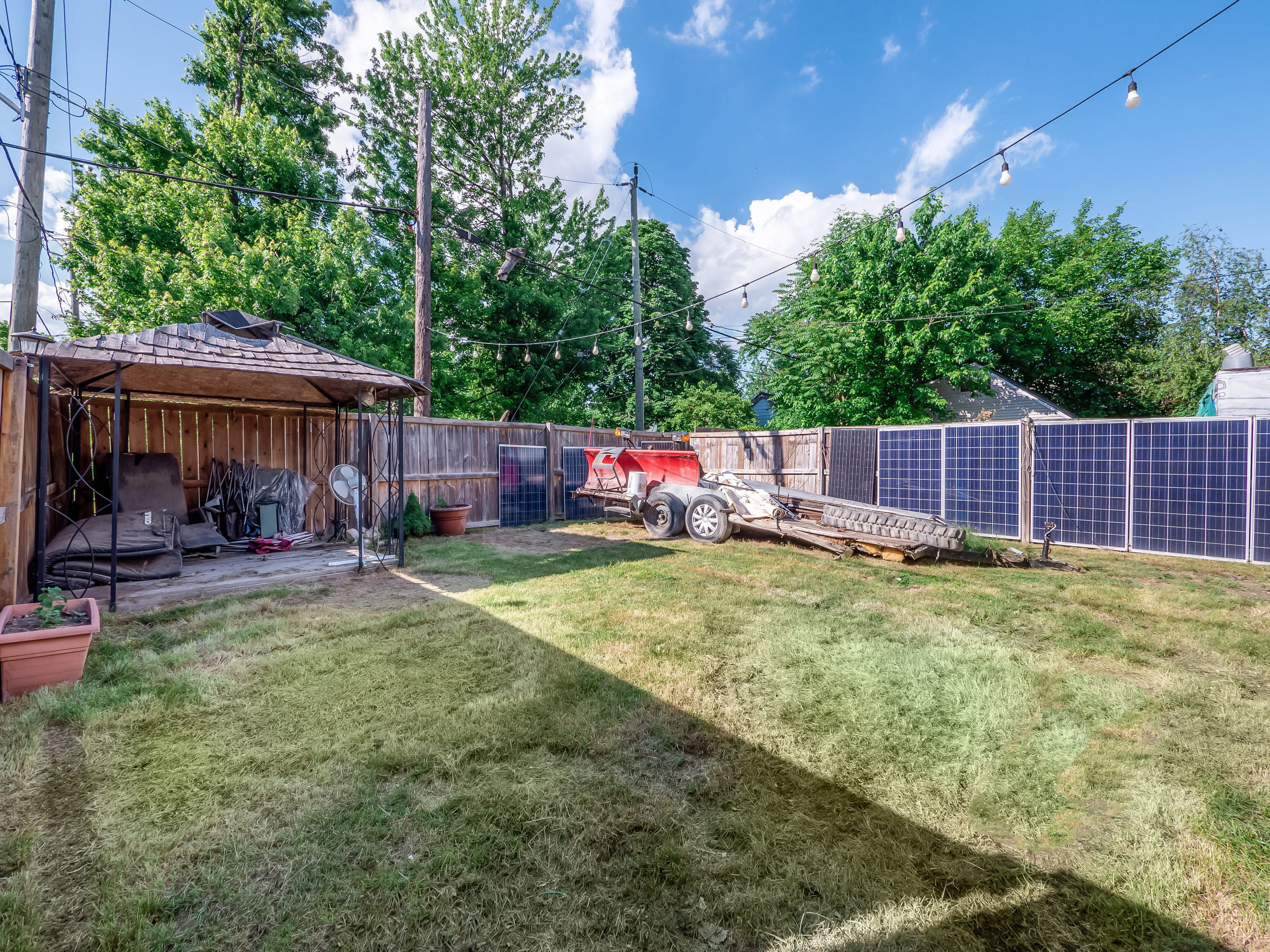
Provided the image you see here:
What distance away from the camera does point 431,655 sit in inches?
136

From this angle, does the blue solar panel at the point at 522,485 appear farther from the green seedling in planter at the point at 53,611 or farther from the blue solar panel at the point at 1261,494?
the blue solar panel at the point at 1261,494

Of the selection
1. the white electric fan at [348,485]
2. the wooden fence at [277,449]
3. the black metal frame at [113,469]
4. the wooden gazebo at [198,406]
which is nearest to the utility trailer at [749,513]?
the wooden fence at [277,449]

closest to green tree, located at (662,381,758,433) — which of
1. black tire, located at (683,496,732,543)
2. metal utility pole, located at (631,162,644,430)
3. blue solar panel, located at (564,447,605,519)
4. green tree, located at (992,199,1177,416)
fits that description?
metal utility pole, located at (631,162,644,430)

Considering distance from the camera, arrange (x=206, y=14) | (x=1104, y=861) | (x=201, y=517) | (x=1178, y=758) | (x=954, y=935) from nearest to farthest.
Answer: (x=954, y=935), (x=1104, y=861), (x=1178, y=758), (x=201, y=517), (x=206, y=14)

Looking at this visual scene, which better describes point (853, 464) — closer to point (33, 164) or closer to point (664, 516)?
point (664, 516)

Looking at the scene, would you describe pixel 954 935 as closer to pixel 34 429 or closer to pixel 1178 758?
pixel 1178 758

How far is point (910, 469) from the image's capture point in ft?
31.8

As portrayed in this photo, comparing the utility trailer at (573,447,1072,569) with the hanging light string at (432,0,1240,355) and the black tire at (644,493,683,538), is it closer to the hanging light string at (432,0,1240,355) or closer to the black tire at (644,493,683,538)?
the black tire at (644,493,683,538)

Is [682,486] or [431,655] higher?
[682,486]

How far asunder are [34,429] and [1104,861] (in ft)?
26.9

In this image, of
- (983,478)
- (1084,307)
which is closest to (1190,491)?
(983,478)

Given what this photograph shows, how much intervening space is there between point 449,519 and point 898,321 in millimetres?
14067

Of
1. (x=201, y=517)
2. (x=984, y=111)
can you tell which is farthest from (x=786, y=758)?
(x=984, y=111)

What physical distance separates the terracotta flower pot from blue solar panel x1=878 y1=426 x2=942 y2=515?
7741 mm
